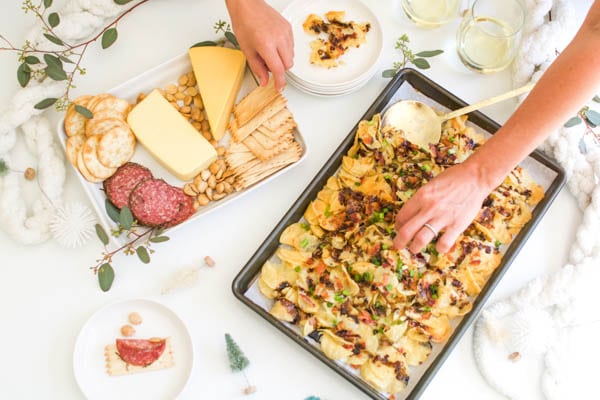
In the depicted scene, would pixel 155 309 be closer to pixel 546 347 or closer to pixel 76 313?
pixel 76 313

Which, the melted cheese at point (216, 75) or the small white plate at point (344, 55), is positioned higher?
the small white plate at point (344, 55)

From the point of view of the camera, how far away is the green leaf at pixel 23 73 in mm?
1830

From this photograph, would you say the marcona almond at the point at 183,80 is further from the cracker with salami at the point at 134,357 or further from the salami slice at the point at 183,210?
the cracker with salami at the point at 134,357

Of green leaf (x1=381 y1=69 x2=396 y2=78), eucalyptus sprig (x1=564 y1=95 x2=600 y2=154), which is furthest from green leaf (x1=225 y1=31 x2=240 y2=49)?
eucalyptus sprig (x1=564 y1=95 x2=600 y2=154)

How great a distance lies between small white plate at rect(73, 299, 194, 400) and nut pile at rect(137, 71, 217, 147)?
1.75ft

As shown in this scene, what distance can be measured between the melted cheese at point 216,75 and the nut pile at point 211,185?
0.35ft

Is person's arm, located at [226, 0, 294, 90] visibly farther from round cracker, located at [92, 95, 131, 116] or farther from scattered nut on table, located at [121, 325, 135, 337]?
scattered nut on table, located at [121, 325, 135, 337]

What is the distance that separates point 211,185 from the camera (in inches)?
71.1

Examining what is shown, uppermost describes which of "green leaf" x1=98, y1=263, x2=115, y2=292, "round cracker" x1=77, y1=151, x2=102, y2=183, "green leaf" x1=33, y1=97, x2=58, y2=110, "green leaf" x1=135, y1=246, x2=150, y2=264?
"green leaf" x1=33, y1=97, x2=58, y2=110

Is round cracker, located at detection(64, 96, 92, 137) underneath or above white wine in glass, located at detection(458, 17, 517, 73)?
underneath

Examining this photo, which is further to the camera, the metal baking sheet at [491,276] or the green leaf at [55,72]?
the green leaf at [55,72]

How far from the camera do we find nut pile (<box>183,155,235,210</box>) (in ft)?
5.90

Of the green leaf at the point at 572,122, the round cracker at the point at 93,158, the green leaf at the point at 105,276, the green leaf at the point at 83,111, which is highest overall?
the green leaf at the point at 572,122

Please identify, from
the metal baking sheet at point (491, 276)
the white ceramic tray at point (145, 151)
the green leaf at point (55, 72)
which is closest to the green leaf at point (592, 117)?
the metal baking sheet at point (491, 276)
